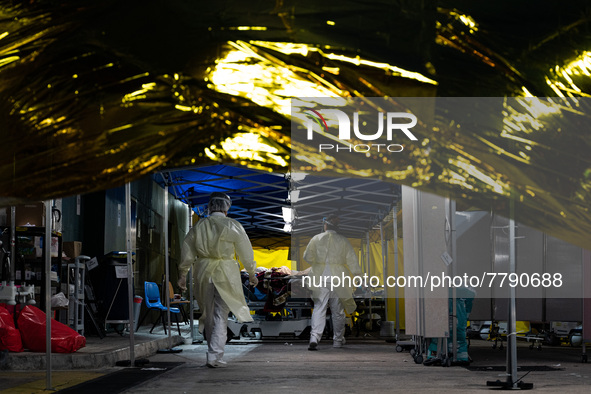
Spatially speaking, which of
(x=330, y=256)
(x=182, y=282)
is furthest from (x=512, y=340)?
(x=330, y=256)

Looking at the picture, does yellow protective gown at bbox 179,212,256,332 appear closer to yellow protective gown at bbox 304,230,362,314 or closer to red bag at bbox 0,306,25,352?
red bag at bbox 0,306,25,352

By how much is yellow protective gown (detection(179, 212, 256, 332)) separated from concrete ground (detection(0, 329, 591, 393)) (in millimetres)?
645

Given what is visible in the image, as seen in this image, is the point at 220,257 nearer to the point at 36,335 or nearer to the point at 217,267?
the point at 217,267

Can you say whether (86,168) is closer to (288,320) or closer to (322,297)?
(322,297)

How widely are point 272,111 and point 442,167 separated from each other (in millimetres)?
1207

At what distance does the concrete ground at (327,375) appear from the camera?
5219mm

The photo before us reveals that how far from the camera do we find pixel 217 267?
7395 mm

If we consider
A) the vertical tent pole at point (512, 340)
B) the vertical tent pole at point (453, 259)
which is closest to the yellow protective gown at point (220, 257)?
the vertical tent pole at point (453, 259)

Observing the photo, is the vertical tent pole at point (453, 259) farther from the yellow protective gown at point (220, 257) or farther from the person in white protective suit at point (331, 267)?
the person in white protective suit at point (331, 267)

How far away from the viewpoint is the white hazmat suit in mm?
7336

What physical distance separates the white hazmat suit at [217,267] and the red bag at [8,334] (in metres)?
1.58

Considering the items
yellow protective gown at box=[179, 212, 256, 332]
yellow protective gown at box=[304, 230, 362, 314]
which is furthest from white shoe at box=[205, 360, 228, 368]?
yellow protective gown at box=[304, 230, 362, 314]

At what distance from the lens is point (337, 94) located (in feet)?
14.2

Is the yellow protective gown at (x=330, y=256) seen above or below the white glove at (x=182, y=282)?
above
